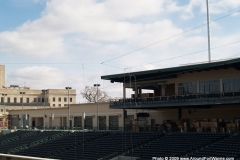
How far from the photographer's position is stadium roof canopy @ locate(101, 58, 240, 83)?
40.1 m

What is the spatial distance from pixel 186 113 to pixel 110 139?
30.9 ft

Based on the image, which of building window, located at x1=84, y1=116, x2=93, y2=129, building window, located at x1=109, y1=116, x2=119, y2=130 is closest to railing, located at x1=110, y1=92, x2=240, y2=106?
building window, located at x1=109, y1=116, x2=119, y2=130

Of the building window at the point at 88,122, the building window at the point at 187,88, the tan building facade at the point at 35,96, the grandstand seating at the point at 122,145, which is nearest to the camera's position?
the grandstand seating at the point at 122,145

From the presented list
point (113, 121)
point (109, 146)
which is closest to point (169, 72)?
point (109, 146)

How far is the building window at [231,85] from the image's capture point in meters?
41.4

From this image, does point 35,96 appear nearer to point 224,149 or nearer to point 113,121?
point 113,121

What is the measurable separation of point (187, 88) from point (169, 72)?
8.98 feet

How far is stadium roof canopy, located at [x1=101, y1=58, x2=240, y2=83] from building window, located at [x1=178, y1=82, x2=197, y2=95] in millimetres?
1431

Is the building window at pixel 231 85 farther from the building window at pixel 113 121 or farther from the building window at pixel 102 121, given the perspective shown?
the building window at pixel 102 121

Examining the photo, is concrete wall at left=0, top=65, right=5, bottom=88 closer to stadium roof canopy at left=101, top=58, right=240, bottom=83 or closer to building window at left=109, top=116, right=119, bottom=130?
building window at left=109, top=116, right=119, bottom=130

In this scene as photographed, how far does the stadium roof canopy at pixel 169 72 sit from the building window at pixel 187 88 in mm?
1431

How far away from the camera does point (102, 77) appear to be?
52.3 meters

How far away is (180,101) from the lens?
42562 millimetres

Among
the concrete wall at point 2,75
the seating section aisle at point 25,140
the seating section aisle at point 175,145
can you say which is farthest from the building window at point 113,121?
the concrete wall at point 2,75
